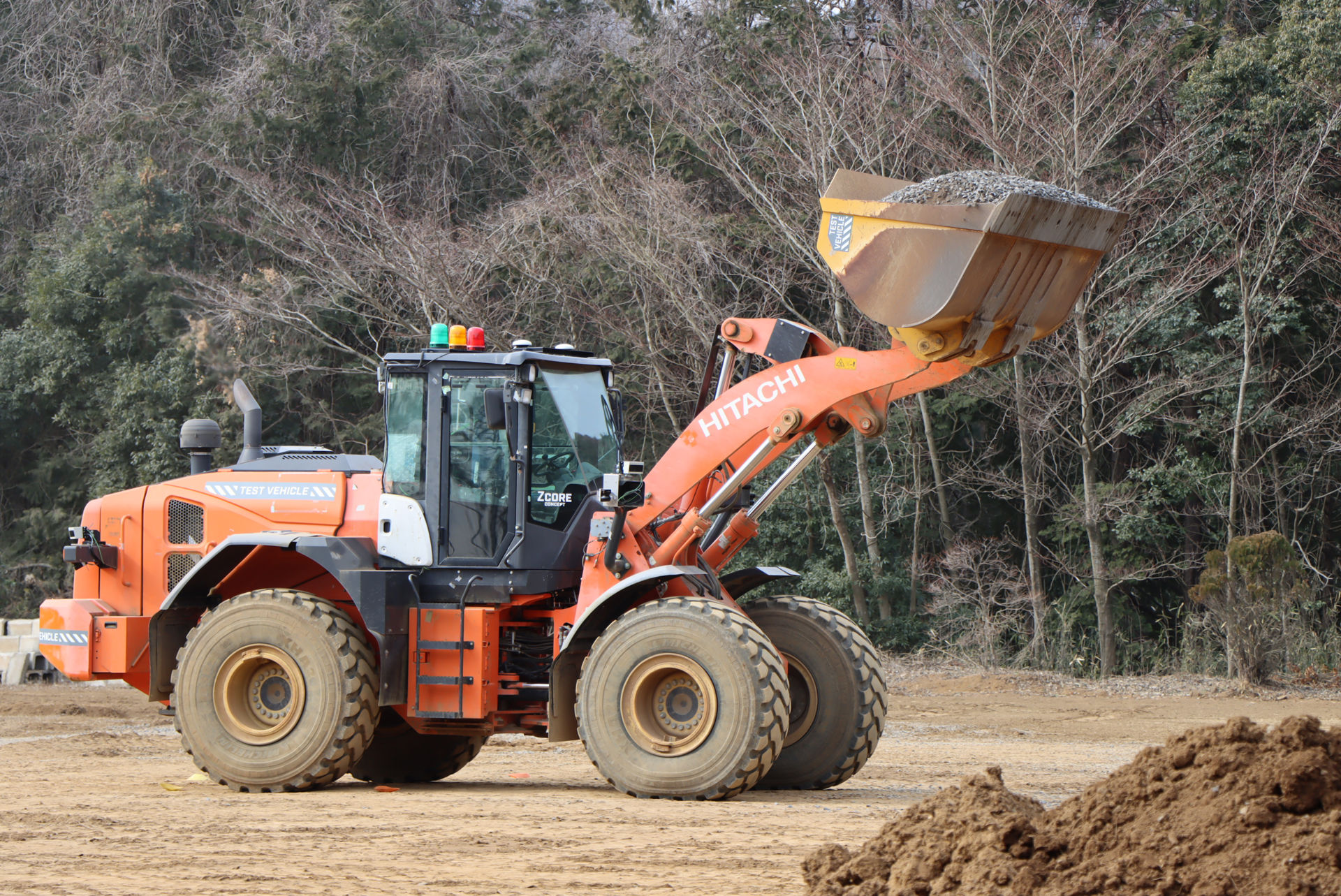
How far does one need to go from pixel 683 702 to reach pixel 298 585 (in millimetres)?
3226

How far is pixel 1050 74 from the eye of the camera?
2123 centimetres

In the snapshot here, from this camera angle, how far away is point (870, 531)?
23.7 meters

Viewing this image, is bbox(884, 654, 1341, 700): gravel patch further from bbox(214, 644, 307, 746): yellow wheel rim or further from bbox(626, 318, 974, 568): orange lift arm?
bbox(214, 644, 307, 746): yellow wheel rim

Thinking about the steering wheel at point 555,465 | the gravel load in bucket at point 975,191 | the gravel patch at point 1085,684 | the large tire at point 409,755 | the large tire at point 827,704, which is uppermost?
the gravel load in bucket at point 975,191

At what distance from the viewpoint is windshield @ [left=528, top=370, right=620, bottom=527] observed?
30.9 feet

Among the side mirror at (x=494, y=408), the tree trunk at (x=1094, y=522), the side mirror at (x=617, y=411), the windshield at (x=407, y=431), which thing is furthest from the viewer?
the tree trunk at (x=1094, y=522)

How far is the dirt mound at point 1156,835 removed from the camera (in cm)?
488

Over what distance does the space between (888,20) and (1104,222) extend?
674 inches

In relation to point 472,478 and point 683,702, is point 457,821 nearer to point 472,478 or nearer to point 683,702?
point 683,702

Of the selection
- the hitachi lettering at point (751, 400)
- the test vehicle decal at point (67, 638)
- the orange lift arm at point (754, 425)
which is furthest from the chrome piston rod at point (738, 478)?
the test vehicle decal at point (67, 638)

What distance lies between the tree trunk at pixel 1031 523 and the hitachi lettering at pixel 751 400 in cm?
1326

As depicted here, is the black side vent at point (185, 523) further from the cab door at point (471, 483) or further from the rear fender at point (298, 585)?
the cab door at point (471, 483)

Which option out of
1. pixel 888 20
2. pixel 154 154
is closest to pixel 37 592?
pixel 154 154

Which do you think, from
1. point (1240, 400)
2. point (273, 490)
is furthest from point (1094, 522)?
point (273, 490)
